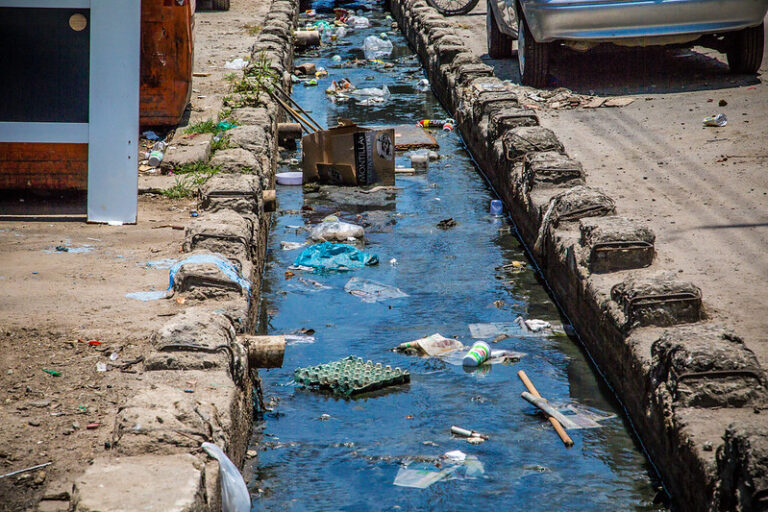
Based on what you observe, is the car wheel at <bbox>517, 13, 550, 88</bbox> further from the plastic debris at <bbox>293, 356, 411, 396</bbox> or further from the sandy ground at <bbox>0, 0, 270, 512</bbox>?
the plastic debris at <bbox>293, 356, 411, 396</bbox>

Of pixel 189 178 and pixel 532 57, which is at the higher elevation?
pixel 532 57

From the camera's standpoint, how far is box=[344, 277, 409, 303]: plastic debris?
5.70 metres

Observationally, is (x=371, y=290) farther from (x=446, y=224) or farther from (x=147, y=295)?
(x=147, y=295)

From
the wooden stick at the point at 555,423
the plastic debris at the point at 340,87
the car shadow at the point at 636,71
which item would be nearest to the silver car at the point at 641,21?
the car shadow at the point at 636,71

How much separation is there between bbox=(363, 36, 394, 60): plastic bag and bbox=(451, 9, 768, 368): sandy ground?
2.90 m

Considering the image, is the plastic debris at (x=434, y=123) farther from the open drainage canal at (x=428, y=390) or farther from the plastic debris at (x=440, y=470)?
the plastic debris at (x=440, y=470)

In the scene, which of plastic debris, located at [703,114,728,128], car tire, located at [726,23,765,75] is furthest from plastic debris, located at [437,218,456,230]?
car tire, located at [726,23,765,75]

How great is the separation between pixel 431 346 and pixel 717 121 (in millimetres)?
4618

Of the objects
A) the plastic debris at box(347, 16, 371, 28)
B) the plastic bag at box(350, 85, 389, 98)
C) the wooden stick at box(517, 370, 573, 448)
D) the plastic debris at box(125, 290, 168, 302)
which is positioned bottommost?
the wooden stick at box(517, 370, 573, 448)

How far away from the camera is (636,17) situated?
902 cm

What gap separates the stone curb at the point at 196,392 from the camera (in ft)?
8.96

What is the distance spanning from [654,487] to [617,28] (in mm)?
6298

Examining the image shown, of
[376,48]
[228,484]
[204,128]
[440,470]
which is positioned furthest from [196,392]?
[376,48]

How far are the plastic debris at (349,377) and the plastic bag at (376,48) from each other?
1010 centimetres
